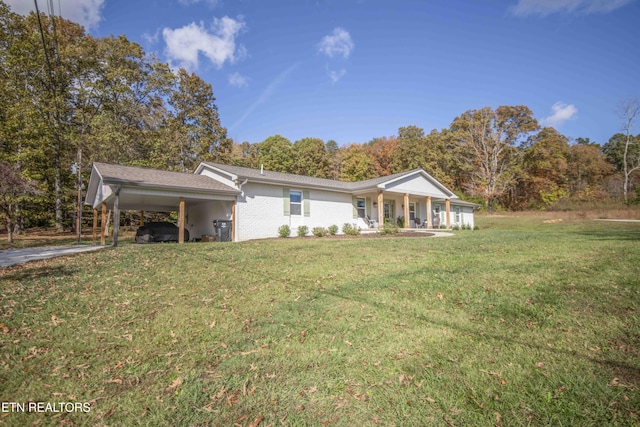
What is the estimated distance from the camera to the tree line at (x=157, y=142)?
64.7ft

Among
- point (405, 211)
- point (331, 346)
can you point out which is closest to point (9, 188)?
point (331, 346)

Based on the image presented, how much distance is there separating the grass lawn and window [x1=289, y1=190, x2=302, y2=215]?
33.7 ft

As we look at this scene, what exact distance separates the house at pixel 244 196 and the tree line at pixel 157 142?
4761 mm

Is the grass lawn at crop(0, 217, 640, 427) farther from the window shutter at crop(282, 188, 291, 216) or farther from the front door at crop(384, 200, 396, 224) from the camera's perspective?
the front door at crop(384, 200, 396, 224)

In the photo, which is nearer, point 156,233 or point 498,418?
point 498,418

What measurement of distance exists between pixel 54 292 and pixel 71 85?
26.1 m

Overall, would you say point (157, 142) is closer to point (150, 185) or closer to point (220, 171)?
point (220, 171)

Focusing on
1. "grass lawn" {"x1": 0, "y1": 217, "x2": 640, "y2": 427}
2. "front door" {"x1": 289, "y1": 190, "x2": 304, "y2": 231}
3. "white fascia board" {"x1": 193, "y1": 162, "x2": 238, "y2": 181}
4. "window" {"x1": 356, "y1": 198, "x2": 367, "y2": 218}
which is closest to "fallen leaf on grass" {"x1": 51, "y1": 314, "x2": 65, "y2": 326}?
"grass lawn" {"x1": 0, "y1": 217, "x2": 640, "y2": 427}

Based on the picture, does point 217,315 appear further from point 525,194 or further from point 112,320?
point 525,194

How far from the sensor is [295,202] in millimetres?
16562

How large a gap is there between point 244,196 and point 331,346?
40.1 feet

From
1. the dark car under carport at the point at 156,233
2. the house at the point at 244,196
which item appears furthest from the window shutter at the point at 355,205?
the dark car under carport at the point at 156,233

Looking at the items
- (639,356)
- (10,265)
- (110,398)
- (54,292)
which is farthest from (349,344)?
(10,265)

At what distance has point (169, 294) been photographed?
5.20m
